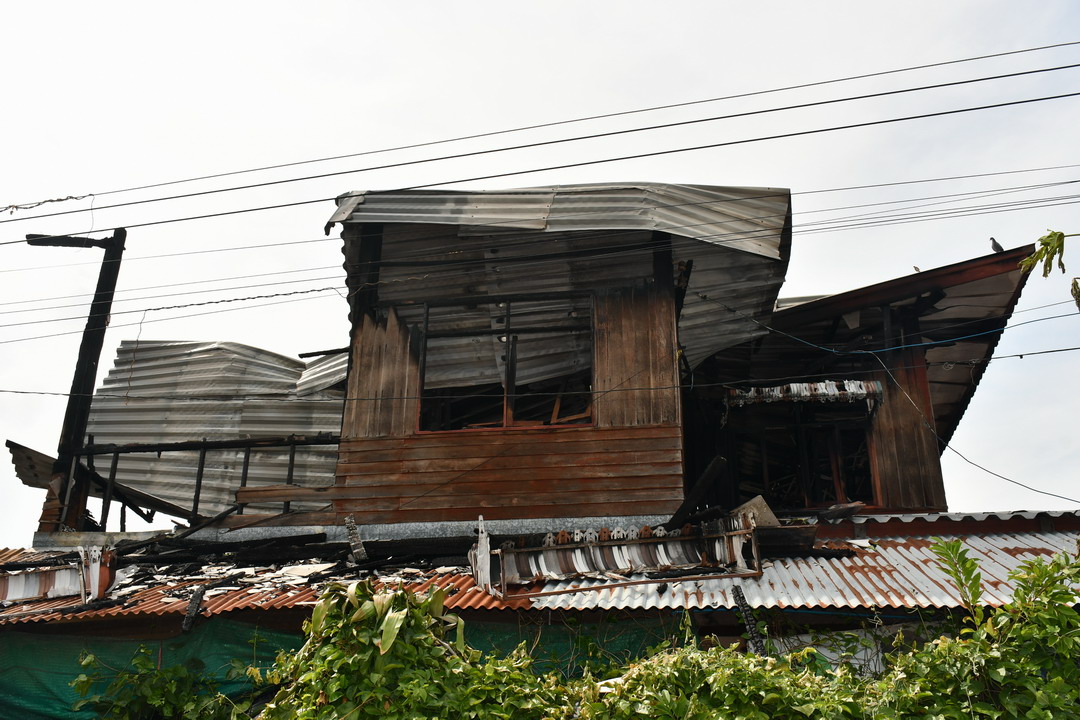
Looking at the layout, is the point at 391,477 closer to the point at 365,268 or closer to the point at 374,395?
the point at 374,395

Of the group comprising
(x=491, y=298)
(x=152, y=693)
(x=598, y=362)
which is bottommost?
(x=152, y=693)

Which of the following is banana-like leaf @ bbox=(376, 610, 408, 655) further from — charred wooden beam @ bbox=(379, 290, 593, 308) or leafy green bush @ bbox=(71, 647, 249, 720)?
charred wooden beam @ bbox=(379, 290, 593, 308)

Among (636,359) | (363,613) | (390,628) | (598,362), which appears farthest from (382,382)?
(390,628)

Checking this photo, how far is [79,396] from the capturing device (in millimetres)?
13336

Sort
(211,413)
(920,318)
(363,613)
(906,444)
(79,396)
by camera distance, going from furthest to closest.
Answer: (211,413)
(79,396)
(920,318)
(906,444)
(363,613)

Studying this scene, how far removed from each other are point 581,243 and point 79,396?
8.07m

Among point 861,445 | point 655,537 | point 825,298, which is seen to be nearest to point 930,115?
point 825,298

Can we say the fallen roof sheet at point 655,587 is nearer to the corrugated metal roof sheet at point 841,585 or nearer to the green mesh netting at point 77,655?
the corrugated metal roof sheet at point 841,585

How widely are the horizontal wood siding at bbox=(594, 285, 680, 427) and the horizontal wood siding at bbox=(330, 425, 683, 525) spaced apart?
0.87ft

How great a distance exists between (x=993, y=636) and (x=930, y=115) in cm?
542

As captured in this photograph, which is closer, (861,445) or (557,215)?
(557,215)

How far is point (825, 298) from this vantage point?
41.5 feet

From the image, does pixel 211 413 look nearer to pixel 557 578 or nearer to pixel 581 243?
pixel 581 243

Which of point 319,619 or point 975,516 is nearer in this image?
point 319,619
